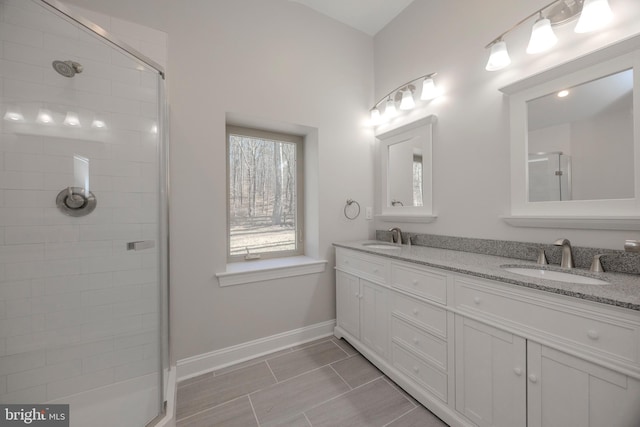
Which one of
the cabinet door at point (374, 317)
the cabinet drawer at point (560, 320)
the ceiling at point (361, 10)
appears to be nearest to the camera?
the cabinet drawer at point (560, 320)

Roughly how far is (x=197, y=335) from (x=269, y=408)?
28.5 inches

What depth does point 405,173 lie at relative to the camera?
2.15 m

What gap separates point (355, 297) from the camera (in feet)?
6.42

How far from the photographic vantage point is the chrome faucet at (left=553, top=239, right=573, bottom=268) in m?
1.18

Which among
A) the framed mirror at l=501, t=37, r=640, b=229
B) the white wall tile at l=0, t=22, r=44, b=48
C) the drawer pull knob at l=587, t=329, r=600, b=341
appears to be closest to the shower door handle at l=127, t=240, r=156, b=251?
the white wall tile at l=0, t=22, r=44, b=48

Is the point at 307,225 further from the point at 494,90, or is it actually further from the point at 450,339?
the point at 494,90

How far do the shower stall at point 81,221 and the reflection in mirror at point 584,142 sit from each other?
223 cm

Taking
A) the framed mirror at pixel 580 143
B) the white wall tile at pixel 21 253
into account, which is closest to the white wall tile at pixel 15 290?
the white wall tile at pixel 21 253

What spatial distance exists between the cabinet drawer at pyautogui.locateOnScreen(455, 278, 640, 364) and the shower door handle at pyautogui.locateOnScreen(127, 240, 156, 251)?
1.81 m

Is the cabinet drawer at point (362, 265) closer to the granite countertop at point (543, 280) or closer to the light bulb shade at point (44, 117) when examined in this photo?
the granite countertop at point (543, 280)

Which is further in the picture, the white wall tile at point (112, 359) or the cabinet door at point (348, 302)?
the cabinet door at point (348, 302)

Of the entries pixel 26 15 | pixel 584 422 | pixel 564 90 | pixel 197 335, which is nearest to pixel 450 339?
pixel 584 422

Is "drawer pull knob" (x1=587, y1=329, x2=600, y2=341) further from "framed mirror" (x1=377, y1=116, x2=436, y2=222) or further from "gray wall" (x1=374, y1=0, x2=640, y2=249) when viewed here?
"framed mirror" (x1=377, y1=116, x2=436, y2=222)

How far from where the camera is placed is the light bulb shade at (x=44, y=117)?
1.26m
